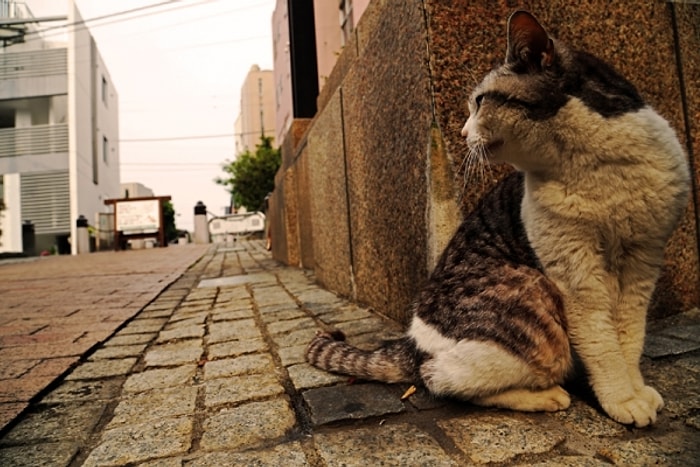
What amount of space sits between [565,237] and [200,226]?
23.2 metres

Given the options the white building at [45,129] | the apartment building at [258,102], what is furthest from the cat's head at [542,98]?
the apartment building at [258,102]

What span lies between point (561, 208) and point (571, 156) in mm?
176

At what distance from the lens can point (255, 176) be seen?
30219 mm

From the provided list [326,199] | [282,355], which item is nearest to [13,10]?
[326,199]

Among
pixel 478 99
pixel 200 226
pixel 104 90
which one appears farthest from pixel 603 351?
pixel 104 90

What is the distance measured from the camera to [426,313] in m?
1.83

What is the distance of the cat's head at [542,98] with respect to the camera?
147 centimetres

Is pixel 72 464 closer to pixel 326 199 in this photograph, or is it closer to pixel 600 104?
pixel 600 104

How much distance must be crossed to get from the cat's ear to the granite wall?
0.57m

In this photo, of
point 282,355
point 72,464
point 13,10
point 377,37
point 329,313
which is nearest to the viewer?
point 72,464

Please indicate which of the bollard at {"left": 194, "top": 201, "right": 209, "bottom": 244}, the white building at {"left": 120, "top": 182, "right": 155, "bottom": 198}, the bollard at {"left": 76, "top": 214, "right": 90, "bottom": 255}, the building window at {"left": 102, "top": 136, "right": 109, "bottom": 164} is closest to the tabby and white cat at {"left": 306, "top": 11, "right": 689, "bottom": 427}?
the bollard at {"left": 194, "top": 201, "right": 209, "bottom": 244}

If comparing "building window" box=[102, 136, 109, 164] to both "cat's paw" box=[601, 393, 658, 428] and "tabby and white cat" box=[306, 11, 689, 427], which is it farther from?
"cat's paw" box=[601, 393, 658, 428]

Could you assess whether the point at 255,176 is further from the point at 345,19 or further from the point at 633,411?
the point at 633,411

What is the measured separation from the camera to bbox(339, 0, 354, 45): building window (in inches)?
316
